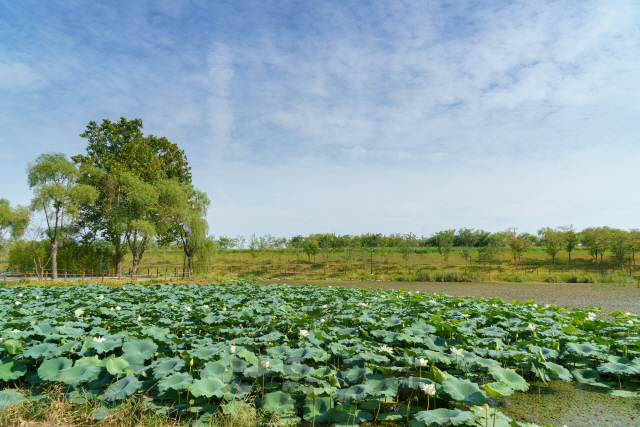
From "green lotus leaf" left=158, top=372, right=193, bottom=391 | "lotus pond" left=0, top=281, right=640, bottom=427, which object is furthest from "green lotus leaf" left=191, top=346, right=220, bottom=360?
"green lotus leaf" left=158, top=372, right=193, bottom=391

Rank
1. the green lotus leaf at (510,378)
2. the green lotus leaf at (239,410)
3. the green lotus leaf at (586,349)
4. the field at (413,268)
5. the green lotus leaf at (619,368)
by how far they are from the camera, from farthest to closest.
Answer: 1. the field at (413,268)
2. the green lotus leaf at (586,349)
3. the green lotus leaf at (619,368)
4. the green lotus leaf at (510,378)
5. the green lotus leaf at (239,410)

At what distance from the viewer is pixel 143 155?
105 ft

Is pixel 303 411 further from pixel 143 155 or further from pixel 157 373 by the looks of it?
pixel 143 155

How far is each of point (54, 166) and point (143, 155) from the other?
7560 millimetres

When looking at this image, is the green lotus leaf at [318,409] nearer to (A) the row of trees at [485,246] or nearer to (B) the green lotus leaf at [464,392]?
(B) the green lotus leaf at [464,392]

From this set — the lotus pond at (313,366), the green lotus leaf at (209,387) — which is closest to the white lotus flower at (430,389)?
the lotus pond at (313,366)

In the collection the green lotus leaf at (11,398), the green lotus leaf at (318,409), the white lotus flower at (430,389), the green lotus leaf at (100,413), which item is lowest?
the green lotus leaf at (318,409)

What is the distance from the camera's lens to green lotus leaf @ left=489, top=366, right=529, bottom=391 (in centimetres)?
336

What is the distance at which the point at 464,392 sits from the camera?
3.14 meters

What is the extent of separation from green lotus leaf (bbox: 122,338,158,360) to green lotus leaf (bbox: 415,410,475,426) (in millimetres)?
3372

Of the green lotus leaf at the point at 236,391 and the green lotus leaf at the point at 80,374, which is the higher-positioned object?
the green lotus leaf at the point at 80,374

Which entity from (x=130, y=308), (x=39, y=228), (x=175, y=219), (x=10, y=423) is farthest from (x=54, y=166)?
(x=10, y=423)

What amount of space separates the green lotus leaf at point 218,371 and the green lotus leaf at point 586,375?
15.8 feet

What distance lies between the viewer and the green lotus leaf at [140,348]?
4.15m
